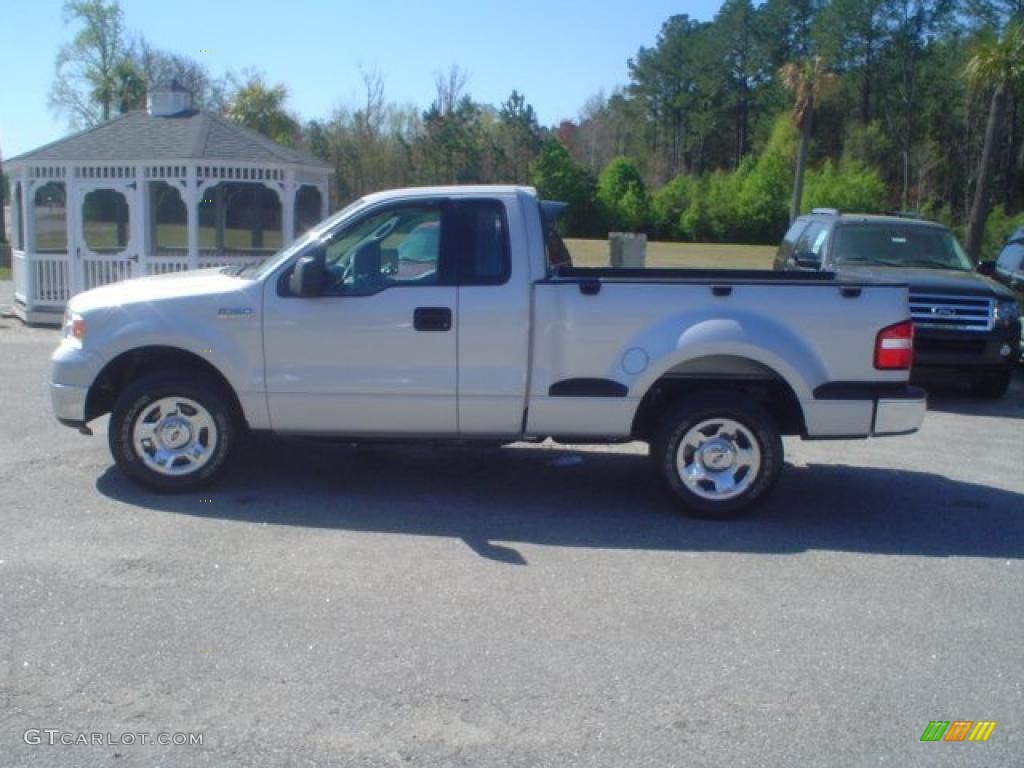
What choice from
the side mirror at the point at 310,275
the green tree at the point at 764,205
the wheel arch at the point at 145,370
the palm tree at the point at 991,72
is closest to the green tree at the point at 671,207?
the green tree at the point at 764,205

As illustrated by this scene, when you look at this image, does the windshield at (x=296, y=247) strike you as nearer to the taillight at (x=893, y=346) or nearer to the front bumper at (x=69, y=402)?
the front bumper at (x=69, y=402)

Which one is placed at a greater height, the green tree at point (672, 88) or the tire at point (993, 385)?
the green tree at point (672, 88)

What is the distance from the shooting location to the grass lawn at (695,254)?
133 ft

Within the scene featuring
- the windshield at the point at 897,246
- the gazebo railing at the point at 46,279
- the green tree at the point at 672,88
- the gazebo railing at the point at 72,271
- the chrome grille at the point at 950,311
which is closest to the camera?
the chrome grille at the point at 950,311

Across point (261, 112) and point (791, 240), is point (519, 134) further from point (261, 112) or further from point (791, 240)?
point (791, 240)

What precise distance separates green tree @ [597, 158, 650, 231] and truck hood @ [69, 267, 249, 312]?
55304 mm

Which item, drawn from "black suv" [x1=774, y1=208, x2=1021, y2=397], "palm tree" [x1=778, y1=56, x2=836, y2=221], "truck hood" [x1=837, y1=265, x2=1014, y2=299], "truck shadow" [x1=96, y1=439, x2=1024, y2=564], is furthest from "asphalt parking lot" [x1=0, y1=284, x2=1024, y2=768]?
"palm tree" [x1=778, y1=56, x2=836, y2=221]

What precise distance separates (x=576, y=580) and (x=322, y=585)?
1.34 m

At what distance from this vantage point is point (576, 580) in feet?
18.4

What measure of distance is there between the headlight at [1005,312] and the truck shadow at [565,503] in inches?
164

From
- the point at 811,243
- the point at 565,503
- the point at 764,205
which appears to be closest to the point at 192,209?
the point at 811,243

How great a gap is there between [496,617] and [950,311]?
8230 mm

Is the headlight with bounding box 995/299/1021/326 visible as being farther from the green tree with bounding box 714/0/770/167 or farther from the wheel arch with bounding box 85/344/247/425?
A: the green tree with bounding box 714/0/770/167

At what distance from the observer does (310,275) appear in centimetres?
649
